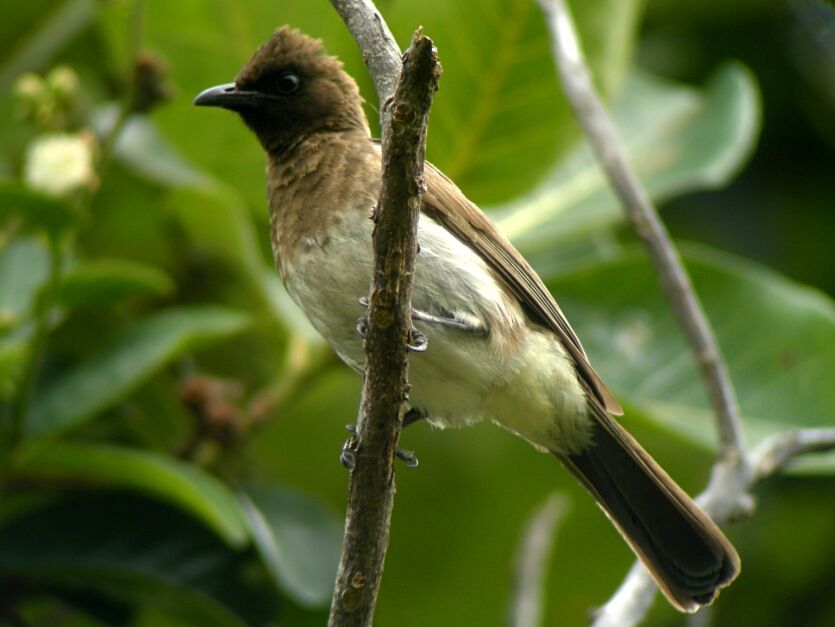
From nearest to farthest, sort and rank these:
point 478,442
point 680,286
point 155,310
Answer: point 680,286
point 155,310
point 478,442

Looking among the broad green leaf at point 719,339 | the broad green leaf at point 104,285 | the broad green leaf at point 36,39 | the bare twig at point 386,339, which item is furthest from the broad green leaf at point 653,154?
the bare twig at point 386,339

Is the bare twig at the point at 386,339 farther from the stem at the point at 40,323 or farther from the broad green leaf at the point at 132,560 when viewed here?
the broad green leaf at the point at 132,560

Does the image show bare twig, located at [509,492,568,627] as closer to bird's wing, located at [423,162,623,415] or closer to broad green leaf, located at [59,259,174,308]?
bird's wing, located at [423,162,623,415]

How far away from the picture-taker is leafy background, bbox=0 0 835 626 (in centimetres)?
365

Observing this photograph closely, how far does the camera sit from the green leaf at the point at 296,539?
3639mm

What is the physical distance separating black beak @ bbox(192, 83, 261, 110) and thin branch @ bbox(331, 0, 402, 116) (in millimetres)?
1336

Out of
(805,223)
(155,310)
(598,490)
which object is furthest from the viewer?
(805,223)

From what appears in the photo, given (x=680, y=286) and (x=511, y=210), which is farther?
(x=511, y=210)

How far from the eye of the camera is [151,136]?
448cm

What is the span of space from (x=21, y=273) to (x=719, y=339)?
2211mm

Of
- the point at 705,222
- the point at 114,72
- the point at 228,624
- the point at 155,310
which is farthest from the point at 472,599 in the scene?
the point at 114,72

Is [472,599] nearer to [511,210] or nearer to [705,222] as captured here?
[511,210]

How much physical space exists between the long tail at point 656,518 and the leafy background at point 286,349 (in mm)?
350

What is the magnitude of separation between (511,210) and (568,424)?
1.30 metres
